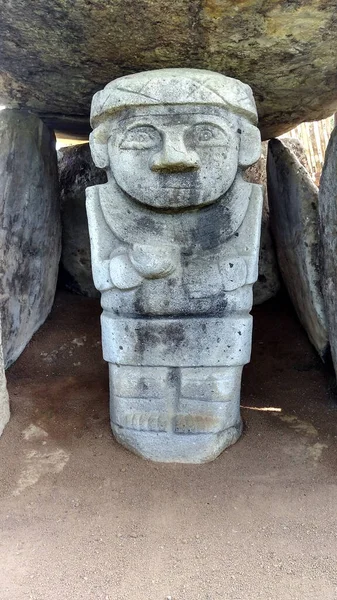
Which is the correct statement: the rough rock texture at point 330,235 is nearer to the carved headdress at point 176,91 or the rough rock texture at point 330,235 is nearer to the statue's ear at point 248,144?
the statue's ear at point 248,144

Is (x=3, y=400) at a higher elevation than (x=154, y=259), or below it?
below

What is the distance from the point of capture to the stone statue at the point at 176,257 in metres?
2.37

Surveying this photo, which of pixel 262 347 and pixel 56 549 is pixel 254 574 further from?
pixel 262 347

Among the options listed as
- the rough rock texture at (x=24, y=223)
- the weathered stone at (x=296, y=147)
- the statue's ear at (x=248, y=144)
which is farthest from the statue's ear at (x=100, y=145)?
the weathered stone at (x=296, y=147)

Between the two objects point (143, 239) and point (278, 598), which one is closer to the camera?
point (278, 598)

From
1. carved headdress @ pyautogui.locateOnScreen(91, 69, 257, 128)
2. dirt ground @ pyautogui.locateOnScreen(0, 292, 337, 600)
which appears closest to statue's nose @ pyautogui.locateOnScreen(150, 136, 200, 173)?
carved headdress @ pyautogui.locateOnScreen(91, 69, 257, 128)

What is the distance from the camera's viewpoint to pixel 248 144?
8.07ft

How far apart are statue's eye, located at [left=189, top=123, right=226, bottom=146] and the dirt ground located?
1.30 m

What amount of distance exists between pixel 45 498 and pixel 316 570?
3.37 feet

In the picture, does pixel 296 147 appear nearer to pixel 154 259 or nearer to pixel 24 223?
pixel 24 223

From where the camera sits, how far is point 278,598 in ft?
5.79

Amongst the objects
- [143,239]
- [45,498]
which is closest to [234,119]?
[143,239]

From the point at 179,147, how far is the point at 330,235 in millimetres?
897

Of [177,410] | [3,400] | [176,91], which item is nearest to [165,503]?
[177,410]
